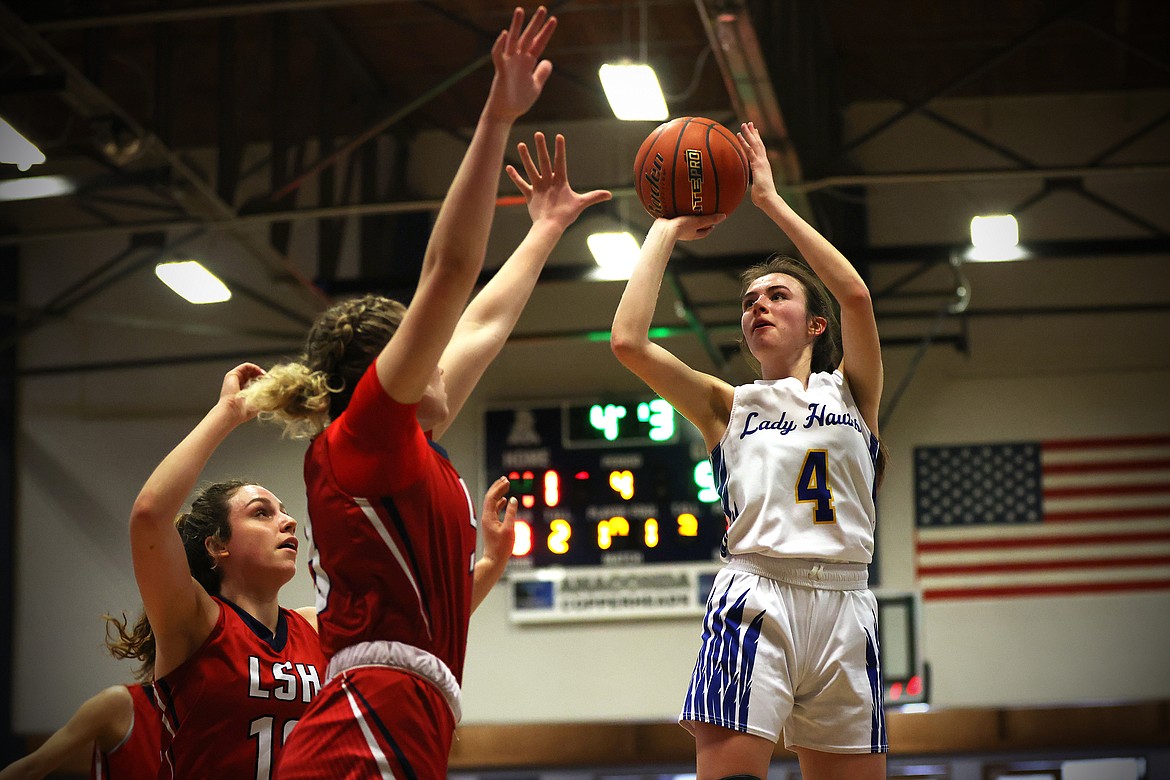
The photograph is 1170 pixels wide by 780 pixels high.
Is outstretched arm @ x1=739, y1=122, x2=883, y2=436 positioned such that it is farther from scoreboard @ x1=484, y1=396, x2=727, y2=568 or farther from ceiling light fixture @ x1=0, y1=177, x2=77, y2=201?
scoreboard @ x1=484, y1=396, x2=727, y2=568

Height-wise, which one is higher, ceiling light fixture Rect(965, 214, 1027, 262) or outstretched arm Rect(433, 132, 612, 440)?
ceiling light fixture Rect(965, 214, 1027, 262)

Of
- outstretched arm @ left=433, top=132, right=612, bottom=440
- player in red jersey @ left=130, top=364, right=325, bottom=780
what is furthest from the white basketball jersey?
player in red jersey @ left=130, top=364, right=325, bottom=780

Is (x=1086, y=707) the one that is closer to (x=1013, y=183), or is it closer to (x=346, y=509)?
(x=1013, y=183)

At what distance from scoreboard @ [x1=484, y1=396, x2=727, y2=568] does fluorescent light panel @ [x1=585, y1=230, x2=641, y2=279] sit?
1.76 meters

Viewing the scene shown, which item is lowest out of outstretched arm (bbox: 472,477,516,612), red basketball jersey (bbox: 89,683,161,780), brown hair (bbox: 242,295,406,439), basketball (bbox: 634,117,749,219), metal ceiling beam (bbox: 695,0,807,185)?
red basketball jersey (bbox: 89,683,161,780)

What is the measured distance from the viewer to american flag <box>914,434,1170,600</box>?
12.3 meters

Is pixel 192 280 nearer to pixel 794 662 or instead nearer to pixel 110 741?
pixel 110 741

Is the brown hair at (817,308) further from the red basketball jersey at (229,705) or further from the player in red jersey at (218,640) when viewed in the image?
the red basketball jersey at (229,705)

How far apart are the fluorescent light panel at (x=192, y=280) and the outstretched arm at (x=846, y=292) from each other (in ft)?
25.3

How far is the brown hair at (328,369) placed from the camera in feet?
7.98

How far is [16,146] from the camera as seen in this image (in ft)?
27.9

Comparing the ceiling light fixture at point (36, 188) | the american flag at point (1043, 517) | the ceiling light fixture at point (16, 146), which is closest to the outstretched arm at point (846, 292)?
the ceiling light fixture at point (16, 146)

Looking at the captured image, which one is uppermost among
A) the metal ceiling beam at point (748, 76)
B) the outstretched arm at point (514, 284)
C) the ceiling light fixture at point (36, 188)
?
the metal ceiling beam at point (748, 76)

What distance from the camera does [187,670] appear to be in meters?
3.24
